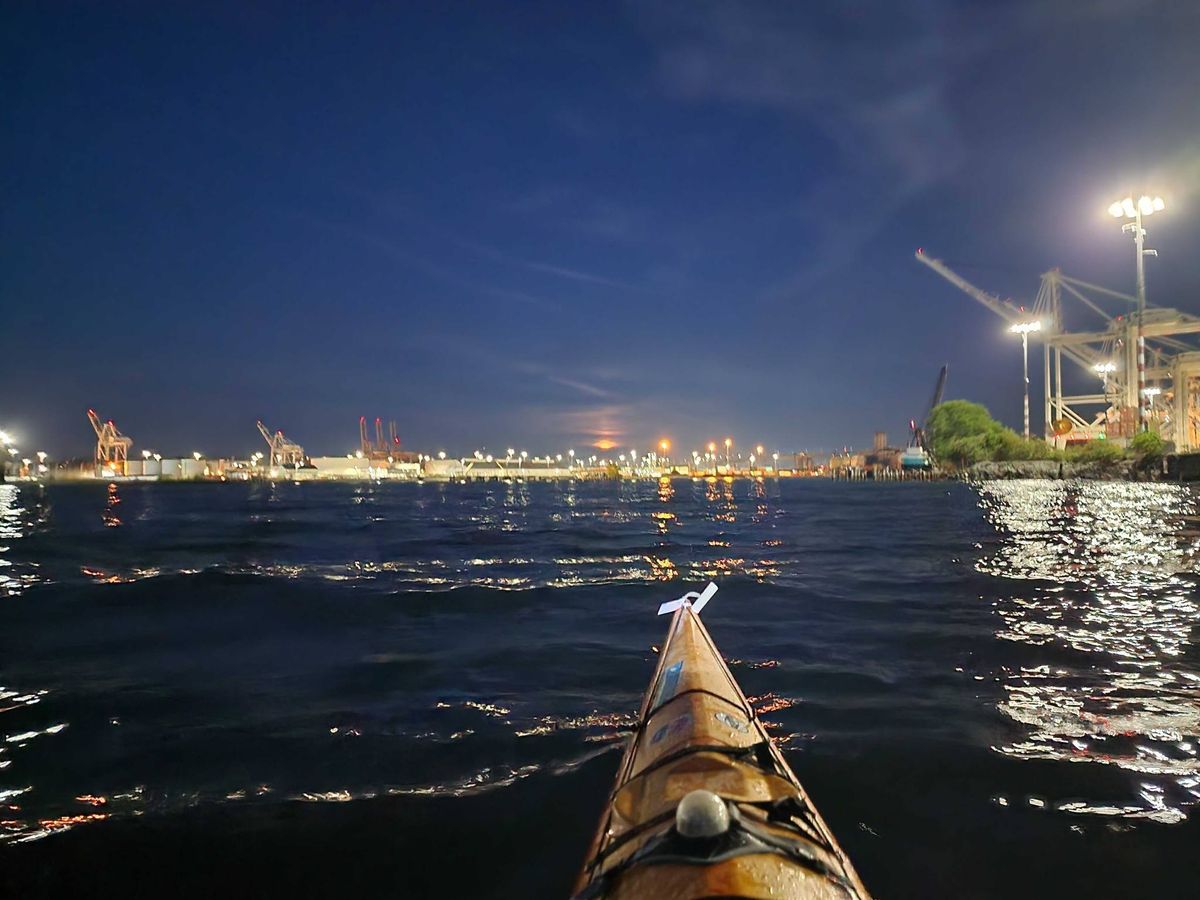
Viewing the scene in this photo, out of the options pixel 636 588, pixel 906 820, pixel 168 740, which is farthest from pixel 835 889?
pixel 636 588

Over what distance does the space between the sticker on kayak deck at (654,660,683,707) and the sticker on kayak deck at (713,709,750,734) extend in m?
0.55

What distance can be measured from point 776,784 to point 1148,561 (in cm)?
2045

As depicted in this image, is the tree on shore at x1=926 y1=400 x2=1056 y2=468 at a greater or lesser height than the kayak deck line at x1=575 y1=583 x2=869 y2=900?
greater

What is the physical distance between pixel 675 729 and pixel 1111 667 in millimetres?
7757

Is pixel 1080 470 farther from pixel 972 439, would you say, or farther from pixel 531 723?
pixel 531 723

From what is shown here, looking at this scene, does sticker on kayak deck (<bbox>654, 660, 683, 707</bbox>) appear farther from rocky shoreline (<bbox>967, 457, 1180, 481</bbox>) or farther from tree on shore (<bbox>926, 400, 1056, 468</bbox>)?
tree on shore (<bbox>926, 400, 1056, 468</bbox>)

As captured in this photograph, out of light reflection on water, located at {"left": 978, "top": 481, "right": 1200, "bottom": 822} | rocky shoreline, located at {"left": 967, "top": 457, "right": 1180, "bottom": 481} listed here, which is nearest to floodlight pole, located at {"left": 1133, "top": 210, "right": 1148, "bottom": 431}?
rocky shoreline, located at {"left": 967, "top": 457, "right": 1180, "bottom": 481}

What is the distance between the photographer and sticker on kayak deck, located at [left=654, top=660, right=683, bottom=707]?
495 cm

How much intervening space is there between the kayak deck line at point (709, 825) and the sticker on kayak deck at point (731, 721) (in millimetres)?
12

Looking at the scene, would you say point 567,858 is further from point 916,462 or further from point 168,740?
point 916,462

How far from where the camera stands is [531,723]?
724cm

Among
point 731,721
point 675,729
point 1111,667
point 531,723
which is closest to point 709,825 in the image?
point 675,729

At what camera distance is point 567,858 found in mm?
4777

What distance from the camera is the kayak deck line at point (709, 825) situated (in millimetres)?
2512
